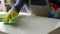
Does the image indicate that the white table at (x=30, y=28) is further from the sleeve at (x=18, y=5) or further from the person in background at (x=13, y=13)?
the sleeve at (x=18, y=5)

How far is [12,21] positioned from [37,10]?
349mm

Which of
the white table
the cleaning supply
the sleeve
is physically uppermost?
the sleeve

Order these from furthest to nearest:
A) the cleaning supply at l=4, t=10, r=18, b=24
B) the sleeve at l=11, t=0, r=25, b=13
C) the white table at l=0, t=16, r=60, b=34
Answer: the sleeve at l=11, t=0, r=25, b=13 < the cleaning supply at l=4, t=10, r=18, b=24 < the white table at l=0, t=16, r=60, b=34

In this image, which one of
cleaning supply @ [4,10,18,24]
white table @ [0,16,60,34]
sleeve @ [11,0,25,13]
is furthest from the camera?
sleeve @ [11,0,25,13]

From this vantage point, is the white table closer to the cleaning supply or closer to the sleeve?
the cleaning supply

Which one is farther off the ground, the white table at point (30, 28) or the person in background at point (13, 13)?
the person in background at point (13, 13)

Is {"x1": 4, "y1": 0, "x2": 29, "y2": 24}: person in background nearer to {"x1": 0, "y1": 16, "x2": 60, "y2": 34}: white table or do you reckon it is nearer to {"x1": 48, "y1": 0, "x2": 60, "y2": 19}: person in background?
{"x1": 0, "y1": 16, "x2": 60, "y2": 34}: white table

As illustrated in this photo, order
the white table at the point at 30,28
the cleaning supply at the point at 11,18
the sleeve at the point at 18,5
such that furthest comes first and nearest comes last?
1. the sleeve at the point at 18,5
2. the cleaning supply at the point at 11,18
3. the white table at the point at 30,28

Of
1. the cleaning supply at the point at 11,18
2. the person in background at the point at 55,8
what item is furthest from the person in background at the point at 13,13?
the person in background at the point at 55,8

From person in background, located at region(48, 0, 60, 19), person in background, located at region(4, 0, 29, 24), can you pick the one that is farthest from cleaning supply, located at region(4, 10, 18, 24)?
person in background, located at region(48, 0, 60, 19)

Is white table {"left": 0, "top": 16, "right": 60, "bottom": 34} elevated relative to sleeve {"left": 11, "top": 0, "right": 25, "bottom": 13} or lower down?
lower down

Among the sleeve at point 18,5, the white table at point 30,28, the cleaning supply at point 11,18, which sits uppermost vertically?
the sleeve at point 18,5

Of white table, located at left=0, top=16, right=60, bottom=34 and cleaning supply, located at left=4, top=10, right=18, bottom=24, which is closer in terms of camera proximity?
white table, located at left=0, top=16, right=60, bottom=34

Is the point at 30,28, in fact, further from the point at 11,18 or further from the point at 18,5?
the point at 18,5
